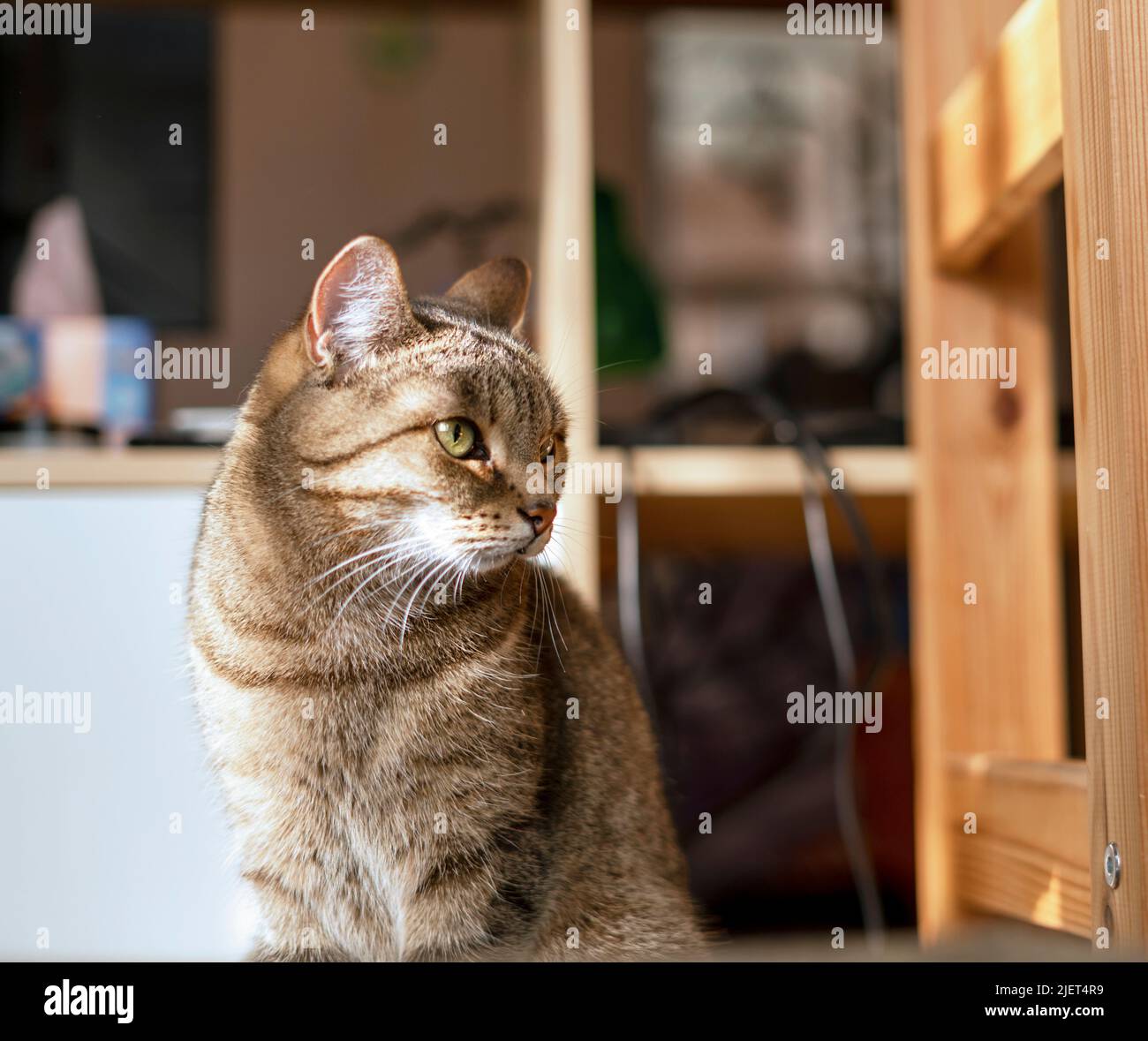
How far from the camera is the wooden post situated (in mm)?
935

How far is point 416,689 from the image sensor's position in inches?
A: 20.9

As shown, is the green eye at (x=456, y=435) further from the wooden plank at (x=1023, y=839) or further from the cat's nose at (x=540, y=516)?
the wooden plank at (x=1023, y=839)

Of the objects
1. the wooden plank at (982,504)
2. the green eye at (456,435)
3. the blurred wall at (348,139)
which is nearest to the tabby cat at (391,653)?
the green eye at (456,435)

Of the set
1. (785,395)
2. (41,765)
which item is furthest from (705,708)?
(41,765)

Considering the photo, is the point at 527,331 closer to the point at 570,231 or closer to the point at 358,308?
the point at 570,231

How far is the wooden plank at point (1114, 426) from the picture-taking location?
0.48 m

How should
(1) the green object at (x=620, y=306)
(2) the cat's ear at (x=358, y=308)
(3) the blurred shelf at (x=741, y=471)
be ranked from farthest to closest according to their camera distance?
(1) the green object at (x=620, y=306), (3) the blurred shelf at (x=741, y=471), (2) the cat's ear at (x=358, y=308)

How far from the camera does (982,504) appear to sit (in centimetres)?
100

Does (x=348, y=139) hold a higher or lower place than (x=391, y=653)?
higher

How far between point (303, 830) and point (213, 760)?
0.21ft

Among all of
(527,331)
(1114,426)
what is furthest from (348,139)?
(1114,426)

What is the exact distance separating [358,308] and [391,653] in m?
0.16

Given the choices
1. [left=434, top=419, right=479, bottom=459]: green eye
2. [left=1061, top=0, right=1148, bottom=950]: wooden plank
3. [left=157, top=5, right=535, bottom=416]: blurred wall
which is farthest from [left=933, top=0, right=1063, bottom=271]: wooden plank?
[left=157, top=5, right=535, bottom=416]: blurred wall
